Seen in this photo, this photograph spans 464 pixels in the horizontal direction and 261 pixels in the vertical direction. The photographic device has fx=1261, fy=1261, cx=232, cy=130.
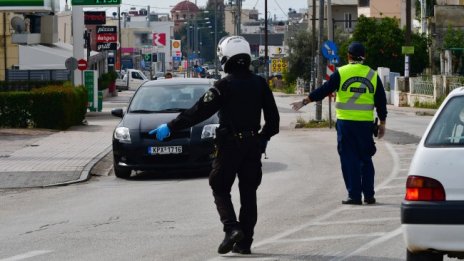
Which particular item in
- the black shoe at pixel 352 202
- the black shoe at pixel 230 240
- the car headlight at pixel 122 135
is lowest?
the black shoe at pixel 352 202

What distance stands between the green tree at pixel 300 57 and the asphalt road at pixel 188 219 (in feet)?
A: 260

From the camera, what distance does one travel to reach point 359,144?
14281 mm

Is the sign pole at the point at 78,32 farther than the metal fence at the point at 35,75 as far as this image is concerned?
No

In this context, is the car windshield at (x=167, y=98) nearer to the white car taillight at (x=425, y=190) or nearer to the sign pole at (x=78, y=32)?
the white car taillight at (x=425, y=190)

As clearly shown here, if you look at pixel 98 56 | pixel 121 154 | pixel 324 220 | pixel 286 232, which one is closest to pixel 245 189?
pixel 286 232

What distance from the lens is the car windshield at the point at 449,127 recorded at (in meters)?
8.70

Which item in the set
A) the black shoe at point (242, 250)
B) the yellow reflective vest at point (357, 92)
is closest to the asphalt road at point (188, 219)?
the black shoe at point (242, 250)

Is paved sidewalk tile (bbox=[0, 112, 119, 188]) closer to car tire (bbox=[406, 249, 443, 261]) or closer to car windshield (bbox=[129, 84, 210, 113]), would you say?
car windshield (bbox=[129, 84, 210, 113])

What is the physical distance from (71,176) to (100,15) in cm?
6444

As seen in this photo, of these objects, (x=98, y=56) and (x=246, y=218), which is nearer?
(x=246, y=218)

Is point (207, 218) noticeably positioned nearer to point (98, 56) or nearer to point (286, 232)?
point (286, 232)

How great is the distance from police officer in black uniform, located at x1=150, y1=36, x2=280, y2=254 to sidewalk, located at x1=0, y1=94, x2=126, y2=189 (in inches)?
342

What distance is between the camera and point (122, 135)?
20062mm

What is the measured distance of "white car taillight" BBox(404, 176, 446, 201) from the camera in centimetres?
849
